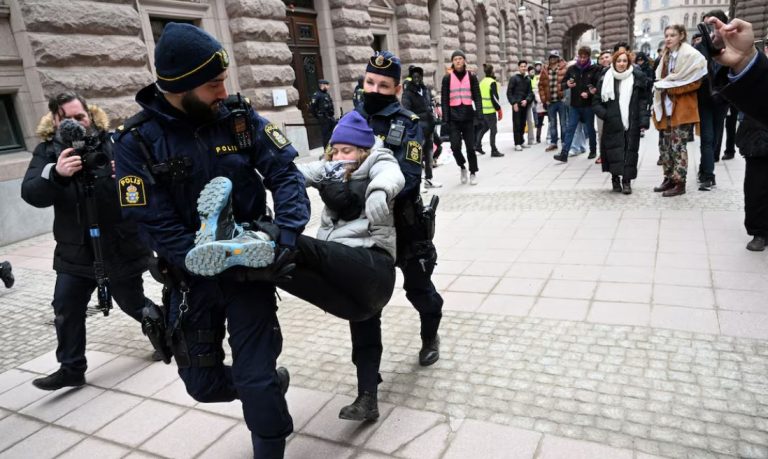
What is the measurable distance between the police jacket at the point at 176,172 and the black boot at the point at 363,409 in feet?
3.47

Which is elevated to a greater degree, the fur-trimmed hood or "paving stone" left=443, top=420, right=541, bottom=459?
the fur-trimmed hood

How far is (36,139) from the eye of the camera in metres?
8.23

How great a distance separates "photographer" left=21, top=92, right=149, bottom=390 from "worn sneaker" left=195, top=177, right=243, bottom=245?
174 centimetres

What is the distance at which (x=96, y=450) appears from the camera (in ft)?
9.09

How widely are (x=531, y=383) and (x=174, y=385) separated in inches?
88.0

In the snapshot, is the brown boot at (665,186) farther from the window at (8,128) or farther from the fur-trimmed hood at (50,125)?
the window at (8,128)

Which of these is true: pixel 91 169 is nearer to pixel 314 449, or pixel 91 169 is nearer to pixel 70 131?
pixel 70 131

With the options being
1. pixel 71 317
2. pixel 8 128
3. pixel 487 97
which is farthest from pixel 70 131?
pixel 487 97

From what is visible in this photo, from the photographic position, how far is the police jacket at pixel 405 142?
9.06 feet

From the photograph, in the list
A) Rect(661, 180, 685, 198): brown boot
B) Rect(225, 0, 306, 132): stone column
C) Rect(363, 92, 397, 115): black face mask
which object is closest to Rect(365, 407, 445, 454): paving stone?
Rect(363, 92, 397, 115): black face mask

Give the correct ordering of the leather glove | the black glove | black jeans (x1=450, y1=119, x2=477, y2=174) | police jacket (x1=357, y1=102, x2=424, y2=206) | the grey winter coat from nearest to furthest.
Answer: the black glove < the leather glove < the grey winter coat < police jacket (x1=357, y1=102, x2=424, y2=206) < black jeans (x1=450, y1=119, x2=477, y2=174)

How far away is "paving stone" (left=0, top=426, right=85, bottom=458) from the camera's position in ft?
9.19

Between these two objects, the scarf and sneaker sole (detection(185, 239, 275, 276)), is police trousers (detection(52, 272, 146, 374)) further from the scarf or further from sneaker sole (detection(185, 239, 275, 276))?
the scarf

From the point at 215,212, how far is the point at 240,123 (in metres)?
0.47
